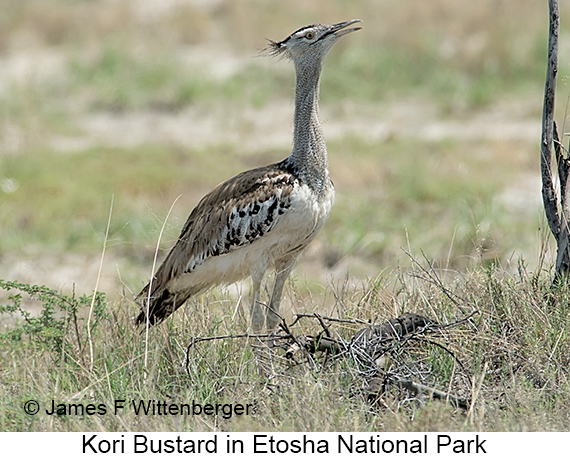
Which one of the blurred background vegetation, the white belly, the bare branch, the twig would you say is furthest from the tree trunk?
the white belly

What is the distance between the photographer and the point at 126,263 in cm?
693

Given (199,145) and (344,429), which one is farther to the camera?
(199,145)

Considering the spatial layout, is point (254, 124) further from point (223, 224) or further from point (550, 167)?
point (550, 167)

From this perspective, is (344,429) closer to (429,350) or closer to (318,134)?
(429,350)

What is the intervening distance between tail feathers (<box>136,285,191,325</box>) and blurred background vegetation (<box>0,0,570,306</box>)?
81 centimetres

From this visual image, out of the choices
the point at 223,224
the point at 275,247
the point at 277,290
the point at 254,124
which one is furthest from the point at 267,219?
the point at 254,124

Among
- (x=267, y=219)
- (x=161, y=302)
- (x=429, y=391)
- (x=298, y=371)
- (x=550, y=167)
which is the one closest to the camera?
(x=429, y=391)

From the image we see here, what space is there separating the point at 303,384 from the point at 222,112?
24.5 feet

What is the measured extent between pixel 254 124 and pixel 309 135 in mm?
6086

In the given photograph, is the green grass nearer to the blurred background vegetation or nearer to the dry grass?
the dry grass

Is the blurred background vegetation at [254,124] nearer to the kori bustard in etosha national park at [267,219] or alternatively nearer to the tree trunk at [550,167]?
the tree trunk at [550,167]

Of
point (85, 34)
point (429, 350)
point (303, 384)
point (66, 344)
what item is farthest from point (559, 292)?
point (85, 34)

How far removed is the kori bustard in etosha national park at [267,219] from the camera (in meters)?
4.22

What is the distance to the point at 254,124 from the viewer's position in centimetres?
1034
